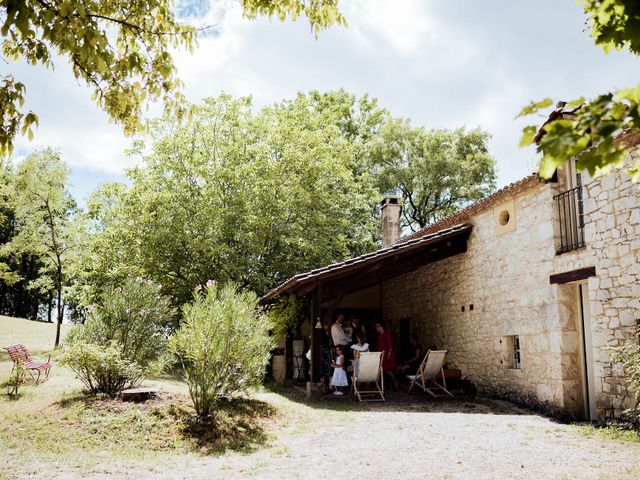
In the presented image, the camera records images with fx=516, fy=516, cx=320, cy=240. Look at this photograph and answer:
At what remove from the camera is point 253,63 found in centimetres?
735

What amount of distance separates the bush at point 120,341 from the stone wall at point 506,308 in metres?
6.09

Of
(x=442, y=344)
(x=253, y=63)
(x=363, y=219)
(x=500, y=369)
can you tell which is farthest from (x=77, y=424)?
(x=363, y=219)

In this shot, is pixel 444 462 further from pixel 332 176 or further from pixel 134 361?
pixel 332 176

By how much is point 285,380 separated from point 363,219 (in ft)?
34.2

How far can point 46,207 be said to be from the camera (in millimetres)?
19641

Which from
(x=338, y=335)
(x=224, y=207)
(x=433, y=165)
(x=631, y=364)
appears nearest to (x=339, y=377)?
(x=338, y=335)

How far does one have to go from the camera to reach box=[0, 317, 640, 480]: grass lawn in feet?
16.7

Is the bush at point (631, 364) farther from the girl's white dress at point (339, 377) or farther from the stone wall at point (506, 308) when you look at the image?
the girl's white dress at point (339, 377)

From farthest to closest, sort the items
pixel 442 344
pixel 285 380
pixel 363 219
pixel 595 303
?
pixel 363 219, pixel 285 380, pixel 442 344, pixel 595 303

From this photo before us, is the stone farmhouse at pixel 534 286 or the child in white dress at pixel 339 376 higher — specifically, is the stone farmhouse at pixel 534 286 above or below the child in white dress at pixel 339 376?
above

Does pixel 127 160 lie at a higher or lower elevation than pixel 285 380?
higher

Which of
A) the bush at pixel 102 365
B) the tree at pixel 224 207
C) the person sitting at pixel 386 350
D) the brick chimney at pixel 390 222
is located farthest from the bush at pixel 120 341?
the brick chimney at pixel 390 222

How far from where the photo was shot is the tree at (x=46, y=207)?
61.6 feet

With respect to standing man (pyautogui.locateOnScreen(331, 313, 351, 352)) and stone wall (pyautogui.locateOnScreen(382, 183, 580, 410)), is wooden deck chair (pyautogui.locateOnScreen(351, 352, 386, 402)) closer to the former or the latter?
standing man (pyautogui.locateOnScreen(331, 313, 351, 352))
